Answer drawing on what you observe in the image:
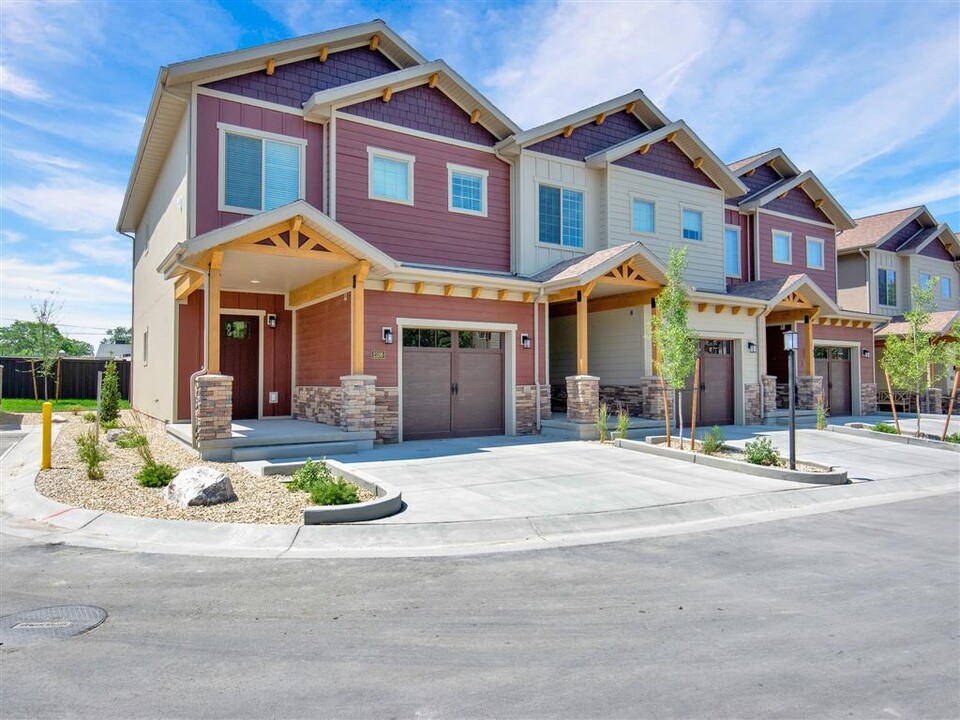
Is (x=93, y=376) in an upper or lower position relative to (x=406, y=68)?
lower

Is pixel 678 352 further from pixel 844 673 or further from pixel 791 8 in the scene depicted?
pixel 844 673

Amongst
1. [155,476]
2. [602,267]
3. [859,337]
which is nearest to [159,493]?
[155,476]

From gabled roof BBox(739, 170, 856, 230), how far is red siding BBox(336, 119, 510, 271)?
9878 millimetres

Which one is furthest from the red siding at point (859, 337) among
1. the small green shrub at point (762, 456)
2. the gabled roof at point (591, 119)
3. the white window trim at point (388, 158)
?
the white window trim at point (388, 158)

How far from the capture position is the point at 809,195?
74.0 ft

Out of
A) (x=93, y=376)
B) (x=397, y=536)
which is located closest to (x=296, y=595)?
(x=397, y=536)

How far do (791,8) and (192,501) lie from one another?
1232cm

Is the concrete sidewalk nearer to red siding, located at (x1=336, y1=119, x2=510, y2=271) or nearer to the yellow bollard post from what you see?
the yellow bollard post

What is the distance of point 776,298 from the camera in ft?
57.2

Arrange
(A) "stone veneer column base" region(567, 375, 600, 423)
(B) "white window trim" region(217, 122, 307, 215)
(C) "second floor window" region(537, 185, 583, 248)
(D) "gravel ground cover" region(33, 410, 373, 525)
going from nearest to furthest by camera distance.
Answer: (D) "gravel ground cover" region(33, 410, 373, 525), (B) "white window trim" region(217, 122, 307, 215), (A) "stone veneer column base" region(567, 375, 600, 423), (C) "second floor window" region(537, 185, 583, 248)

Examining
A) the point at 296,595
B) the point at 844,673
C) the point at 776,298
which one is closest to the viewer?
the point at 844,673

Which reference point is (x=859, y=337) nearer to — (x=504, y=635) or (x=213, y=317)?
(x=213, y=317)

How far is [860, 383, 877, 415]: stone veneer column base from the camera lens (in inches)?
864

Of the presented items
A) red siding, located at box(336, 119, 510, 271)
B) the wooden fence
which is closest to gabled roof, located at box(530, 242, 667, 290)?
red siding, located at box(336, 119, 510, 271)
